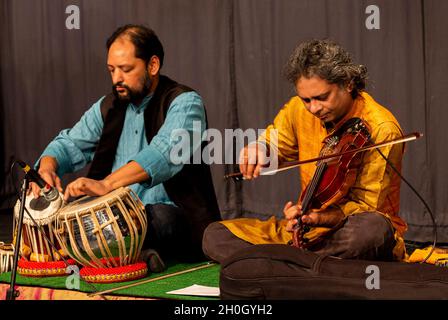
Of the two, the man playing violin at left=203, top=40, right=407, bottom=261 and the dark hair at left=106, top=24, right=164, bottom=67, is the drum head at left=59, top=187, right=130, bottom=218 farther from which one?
the dark hair at left=106, top=24, right=164, bottom=67

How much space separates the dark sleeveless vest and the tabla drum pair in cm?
44

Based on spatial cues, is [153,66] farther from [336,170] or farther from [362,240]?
[362,240]

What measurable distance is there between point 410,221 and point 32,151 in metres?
3.50

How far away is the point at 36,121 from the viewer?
6.96 meters

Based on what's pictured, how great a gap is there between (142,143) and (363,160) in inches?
55.1

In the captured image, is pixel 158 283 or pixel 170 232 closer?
pixel 158 283

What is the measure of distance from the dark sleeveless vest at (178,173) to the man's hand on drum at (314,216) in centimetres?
93

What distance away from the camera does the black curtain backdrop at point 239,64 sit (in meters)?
4.87

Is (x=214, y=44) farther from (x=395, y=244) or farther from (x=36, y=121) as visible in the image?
(x=395, y=244)

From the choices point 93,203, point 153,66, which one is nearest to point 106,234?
point 93,203

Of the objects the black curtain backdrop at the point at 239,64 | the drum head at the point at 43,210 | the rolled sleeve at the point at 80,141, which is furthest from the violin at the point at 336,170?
the black curtain backdrop at the point at 239,64

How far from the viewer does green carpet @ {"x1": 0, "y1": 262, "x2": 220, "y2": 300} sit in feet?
11.1

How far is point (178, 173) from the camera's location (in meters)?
4.11
